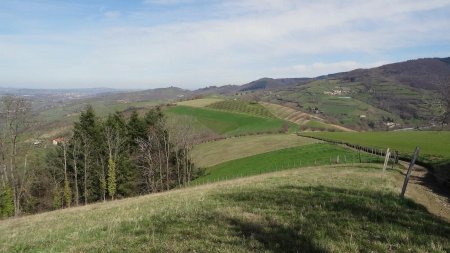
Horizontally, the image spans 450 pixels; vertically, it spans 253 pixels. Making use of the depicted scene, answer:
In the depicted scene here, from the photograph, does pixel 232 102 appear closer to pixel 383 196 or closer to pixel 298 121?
pixel 298 121

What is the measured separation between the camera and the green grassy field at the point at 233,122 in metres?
126

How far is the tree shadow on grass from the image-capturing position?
8.97 metres

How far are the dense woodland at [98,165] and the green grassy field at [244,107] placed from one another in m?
79.0

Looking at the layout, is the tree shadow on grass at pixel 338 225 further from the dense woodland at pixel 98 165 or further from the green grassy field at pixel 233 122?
the green grassy field at pixel 233 122

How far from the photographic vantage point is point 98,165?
65.1 m

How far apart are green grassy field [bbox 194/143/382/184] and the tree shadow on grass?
139ft

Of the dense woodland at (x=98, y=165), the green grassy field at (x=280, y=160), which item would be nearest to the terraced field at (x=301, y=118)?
the green grassy field at (x=280, y=160)

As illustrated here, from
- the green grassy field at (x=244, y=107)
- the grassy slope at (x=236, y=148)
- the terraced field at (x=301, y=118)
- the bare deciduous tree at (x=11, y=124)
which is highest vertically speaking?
the bare deciduous tree at (x=11, y=124)

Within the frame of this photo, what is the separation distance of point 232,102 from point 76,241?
6628 inches

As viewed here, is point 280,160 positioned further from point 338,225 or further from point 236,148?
point 338,225

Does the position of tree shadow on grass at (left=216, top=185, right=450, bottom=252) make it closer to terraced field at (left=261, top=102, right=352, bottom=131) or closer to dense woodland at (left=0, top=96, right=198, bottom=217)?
dense woodland at (left=0, top=96, right=198, bottom=217)

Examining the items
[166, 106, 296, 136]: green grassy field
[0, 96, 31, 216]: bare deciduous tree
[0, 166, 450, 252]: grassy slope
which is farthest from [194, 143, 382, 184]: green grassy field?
[0, 166, 450, 252]: grassy slope

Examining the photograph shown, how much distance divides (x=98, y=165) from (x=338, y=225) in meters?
59.5

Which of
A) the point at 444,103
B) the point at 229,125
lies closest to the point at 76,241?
the point at 444,103
